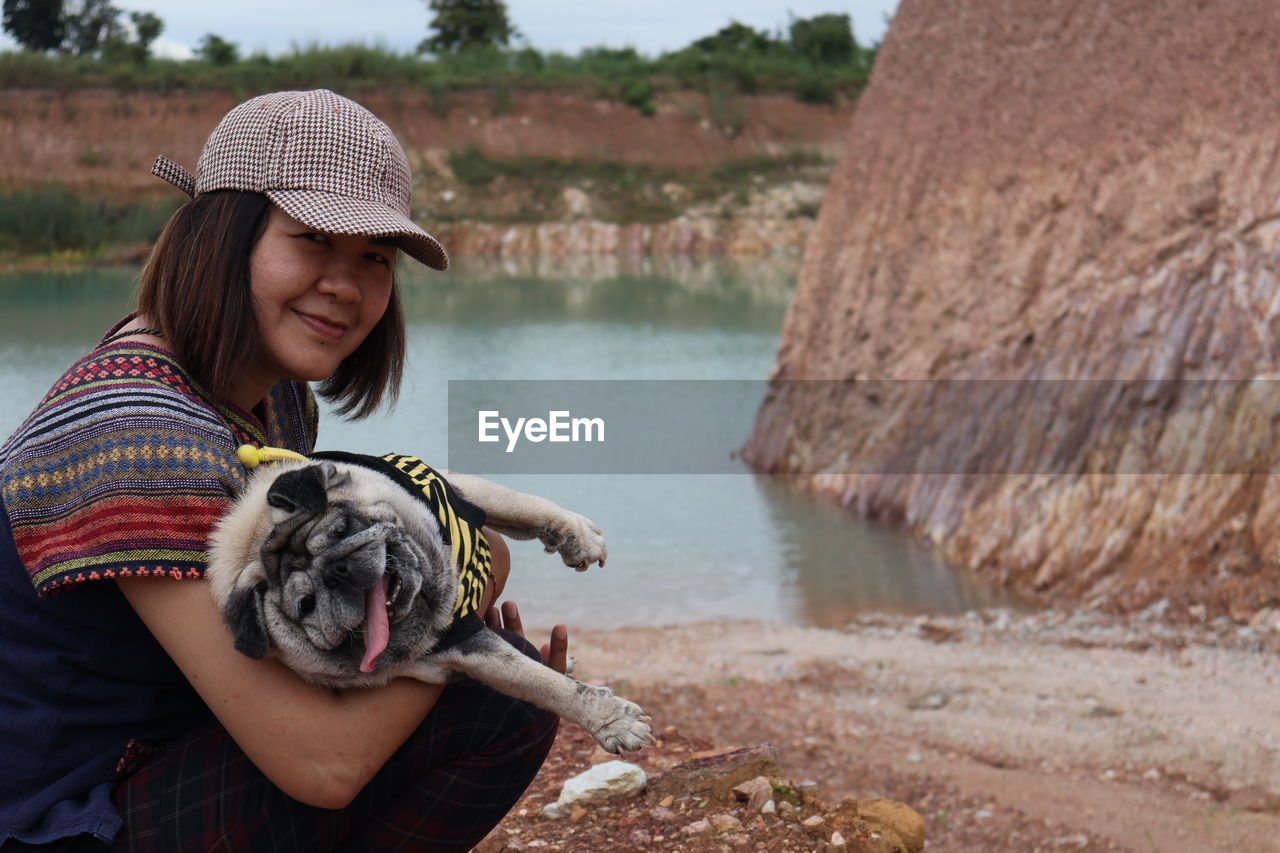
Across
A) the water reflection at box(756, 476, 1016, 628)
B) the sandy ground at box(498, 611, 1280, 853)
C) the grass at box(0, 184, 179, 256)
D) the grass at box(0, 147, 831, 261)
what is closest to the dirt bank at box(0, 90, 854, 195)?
the grass at box(0, 147, 831, 261)

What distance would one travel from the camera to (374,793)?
2.28 metres

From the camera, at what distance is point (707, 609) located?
8781 millimetres

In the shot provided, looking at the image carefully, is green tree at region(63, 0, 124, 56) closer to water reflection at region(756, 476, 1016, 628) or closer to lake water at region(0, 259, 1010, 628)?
lake water at region(0, 259, 1010, 628)

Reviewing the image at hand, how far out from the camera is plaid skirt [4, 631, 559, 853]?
6.92ft

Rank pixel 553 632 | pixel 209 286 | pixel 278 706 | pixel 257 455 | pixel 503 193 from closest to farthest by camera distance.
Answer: pixel 278 706, pixel 257 455, pixel 209 286, pixel 553 632, pixel 503 193

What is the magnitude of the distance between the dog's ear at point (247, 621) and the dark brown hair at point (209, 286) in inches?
19.2

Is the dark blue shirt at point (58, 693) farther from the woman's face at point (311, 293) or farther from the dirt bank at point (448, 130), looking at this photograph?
the dirt bank at point (448, 130)

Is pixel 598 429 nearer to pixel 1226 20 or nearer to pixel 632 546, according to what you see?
pixel 632 546

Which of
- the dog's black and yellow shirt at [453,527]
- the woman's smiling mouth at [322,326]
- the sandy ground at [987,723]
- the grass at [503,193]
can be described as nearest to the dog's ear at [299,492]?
the dog's black and yellow shirt at [453,527]

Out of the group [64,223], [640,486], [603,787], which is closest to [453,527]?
[603,787]

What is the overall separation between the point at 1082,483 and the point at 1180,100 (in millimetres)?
2791

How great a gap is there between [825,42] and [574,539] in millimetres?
59783

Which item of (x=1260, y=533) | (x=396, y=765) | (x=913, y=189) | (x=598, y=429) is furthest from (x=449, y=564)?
(x=598, y=429)

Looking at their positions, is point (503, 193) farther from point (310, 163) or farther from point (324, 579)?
point (324, 579)
